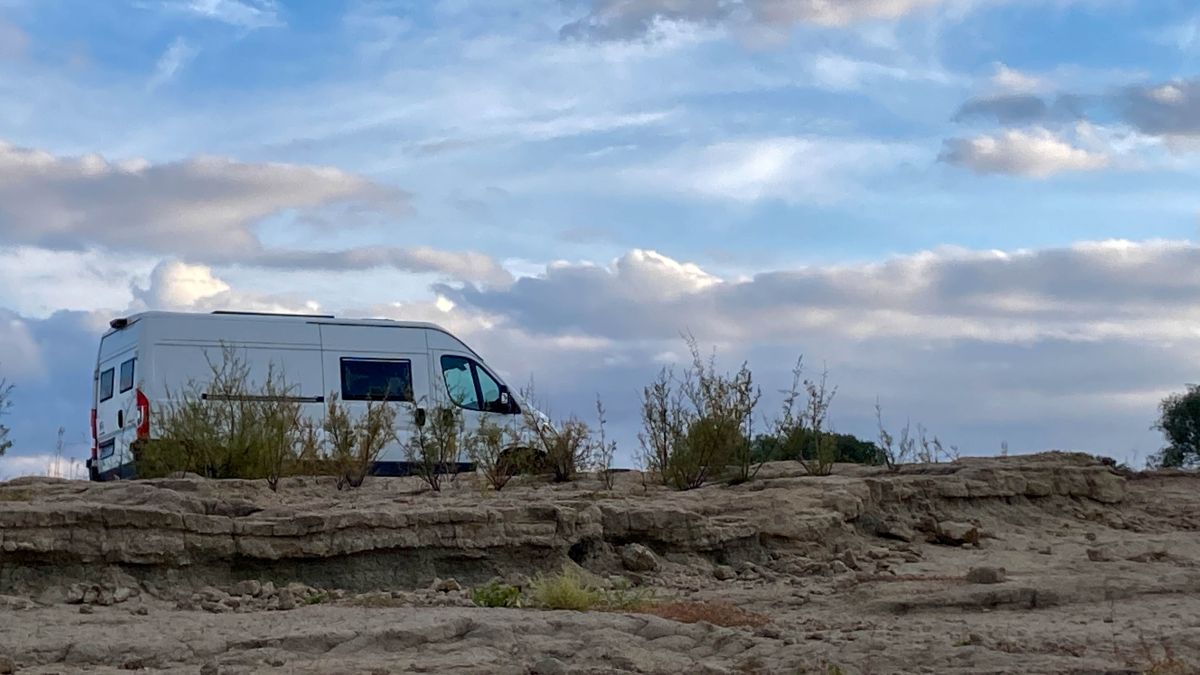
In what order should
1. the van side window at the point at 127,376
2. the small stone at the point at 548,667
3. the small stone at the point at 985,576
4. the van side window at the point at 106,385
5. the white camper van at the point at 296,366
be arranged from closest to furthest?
the small stone at the point at 548,667 → the small stone at the point at 985,576 → the white camper van at the point at 296,366 → the van side window at the point at 127,376 → the van side window at the point at 106,385

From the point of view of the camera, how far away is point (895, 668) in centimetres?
772

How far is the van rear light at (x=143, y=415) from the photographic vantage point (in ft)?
55.9

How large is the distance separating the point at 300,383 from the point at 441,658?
11.0 m

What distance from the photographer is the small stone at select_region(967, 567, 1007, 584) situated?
10.2 metres

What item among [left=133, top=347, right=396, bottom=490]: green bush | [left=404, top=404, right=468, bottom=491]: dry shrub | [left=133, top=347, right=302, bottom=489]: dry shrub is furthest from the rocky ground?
[left=133, top=347, right=302, bottom=489]: dry shrub

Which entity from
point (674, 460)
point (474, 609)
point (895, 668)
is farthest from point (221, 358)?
point (895, 668)

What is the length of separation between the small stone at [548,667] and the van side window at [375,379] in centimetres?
1109

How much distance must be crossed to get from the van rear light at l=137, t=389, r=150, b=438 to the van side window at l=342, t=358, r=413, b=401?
8.08 feet

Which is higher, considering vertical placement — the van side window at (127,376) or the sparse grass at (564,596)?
the van side window at (127,376)

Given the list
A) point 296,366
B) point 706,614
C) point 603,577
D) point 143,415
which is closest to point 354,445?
point 143,415

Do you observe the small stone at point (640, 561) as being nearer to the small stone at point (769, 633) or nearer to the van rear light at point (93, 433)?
the small stone at point (769, 633)

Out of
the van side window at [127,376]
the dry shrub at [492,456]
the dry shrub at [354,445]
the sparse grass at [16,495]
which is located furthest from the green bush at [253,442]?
the van side window at [127,376]

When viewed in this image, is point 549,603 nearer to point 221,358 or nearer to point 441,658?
point 441,658

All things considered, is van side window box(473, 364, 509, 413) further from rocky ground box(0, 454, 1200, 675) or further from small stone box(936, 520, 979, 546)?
small stone box(936, 520, 979, 546)
